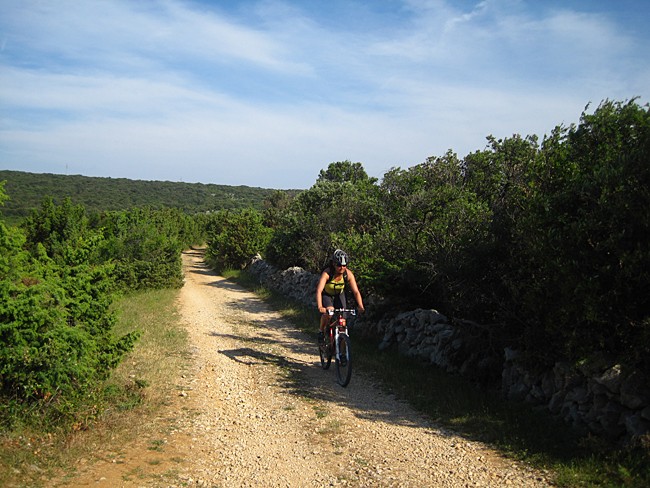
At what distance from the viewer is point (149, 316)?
13.4 metres

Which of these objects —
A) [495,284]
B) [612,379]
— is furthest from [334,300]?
[612,379]

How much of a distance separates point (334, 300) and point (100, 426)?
4106 mm

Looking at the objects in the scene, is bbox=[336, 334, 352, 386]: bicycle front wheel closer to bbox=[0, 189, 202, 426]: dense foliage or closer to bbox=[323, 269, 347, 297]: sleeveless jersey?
bbox=[323, 269, 347, 297]: sleeveless jersey

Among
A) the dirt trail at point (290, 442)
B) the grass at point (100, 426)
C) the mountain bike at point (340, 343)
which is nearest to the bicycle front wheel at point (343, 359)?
the mountain bike at point (340, 343)

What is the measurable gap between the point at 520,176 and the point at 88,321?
8.31 meters

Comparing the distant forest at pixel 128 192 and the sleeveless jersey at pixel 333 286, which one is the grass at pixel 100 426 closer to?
the sleeveless jersey at pixel 333 286

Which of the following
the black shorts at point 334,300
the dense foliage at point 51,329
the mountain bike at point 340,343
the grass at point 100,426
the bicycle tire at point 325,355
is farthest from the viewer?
the bicycle tire at point 325,355

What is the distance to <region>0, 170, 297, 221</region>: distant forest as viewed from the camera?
8244 cm

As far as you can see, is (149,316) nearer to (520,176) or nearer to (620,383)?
(520,176)

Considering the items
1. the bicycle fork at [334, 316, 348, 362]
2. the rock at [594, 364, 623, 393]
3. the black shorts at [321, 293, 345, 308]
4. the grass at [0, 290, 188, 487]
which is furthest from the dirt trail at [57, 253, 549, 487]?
the rock at [594, 364, 623, 393]

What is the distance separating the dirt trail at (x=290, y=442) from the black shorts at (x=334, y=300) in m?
1.31

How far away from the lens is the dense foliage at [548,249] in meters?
5.38

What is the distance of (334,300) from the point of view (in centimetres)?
821

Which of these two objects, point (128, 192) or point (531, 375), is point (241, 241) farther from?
point (128, 192)
